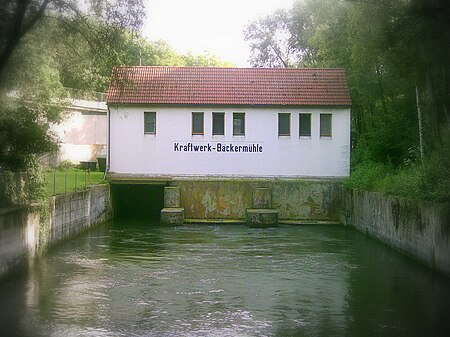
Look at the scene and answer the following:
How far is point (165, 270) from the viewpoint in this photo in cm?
1780

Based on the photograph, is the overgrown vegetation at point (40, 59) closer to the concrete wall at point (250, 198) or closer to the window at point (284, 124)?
the concrete wall at point (250, 198)

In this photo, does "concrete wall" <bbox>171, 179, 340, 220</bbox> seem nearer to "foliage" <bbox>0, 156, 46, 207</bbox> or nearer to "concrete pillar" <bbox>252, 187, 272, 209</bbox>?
"concrete pillar" <bbox>252, 187, 272, 209</bbox>

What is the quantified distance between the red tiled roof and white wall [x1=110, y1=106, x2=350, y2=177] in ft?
1.48

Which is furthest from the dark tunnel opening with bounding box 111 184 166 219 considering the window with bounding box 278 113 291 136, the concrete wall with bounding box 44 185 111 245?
the window with bounding box 278 113 291 136

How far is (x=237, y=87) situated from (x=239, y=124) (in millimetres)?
1965

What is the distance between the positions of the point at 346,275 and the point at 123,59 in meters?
8.11

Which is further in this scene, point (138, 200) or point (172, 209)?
point (138, 200)

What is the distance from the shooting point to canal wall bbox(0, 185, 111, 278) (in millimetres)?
15630

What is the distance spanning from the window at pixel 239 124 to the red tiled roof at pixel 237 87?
658 millimetres

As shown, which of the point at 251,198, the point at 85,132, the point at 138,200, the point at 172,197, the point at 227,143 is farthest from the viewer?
the point at 85,132

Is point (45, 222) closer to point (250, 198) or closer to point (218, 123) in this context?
point (250, 198)

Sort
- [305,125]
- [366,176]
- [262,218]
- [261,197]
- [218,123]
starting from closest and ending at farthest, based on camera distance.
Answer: [366,176] → [262,218] → [261,197] → [218,123] → [305,125]

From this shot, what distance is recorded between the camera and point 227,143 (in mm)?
32406

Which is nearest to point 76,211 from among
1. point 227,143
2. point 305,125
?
point 227,143
